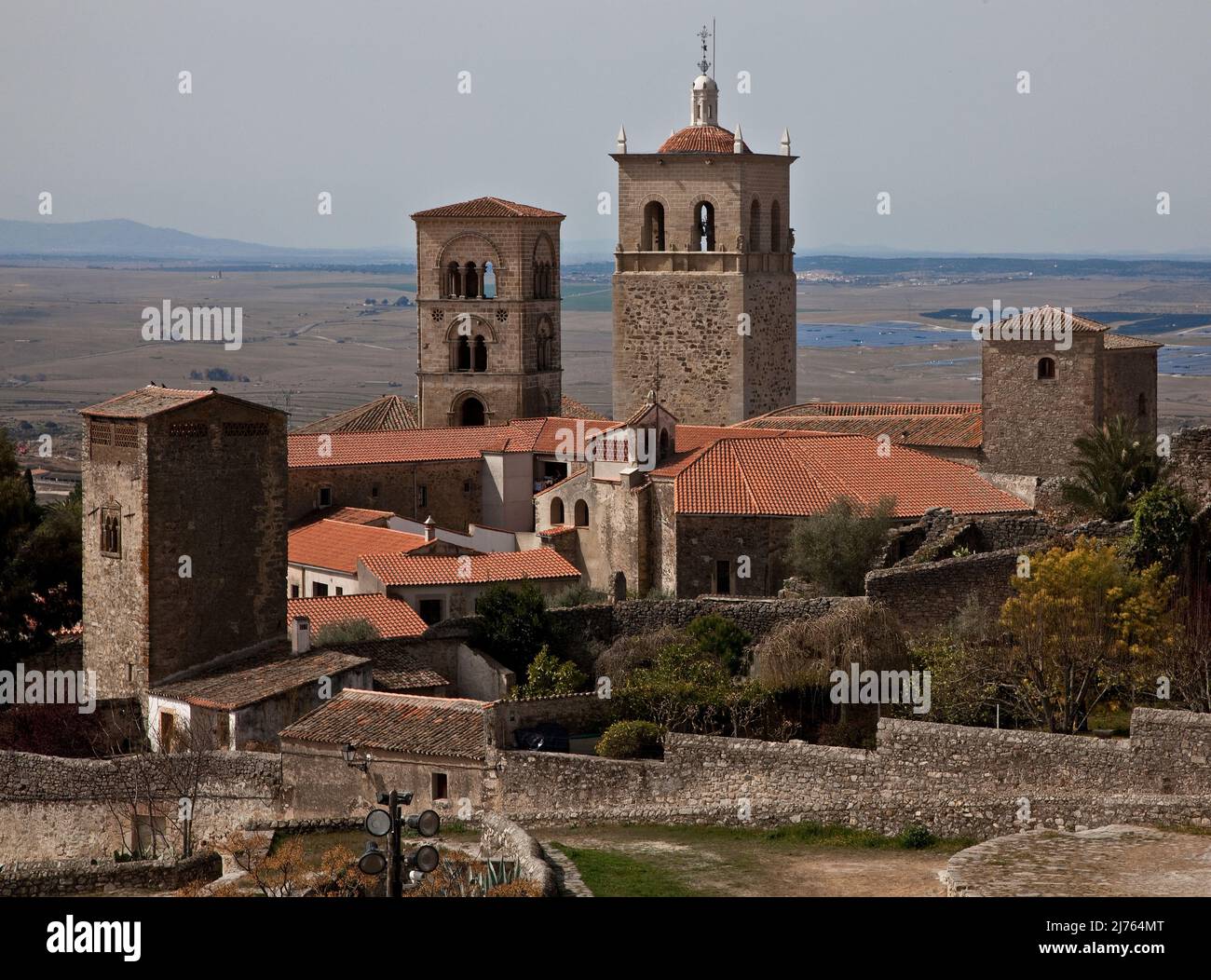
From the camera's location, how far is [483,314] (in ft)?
169

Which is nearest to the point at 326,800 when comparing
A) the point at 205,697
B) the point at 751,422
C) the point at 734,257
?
the point at 205,697

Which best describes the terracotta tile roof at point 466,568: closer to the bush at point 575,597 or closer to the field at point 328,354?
the bush at point 575,597

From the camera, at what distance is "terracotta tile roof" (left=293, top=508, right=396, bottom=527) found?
40438mm

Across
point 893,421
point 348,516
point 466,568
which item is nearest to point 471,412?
point 348,516

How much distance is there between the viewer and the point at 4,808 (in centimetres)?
2655

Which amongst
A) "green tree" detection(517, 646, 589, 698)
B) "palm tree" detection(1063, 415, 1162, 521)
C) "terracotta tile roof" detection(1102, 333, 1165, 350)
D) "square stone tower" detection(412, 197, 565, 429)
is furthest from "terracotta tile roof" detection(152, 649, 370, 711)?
"square stone tower" detection(412, 197, 565, 429)

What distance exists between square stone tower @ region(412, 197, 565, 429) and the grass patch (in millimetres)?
31820

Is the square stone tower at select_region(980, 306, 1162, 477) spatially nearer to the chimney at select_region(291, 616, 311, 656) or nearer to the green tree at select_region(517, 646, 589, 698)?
the green tree at select_region(517, 646, 589, 698)

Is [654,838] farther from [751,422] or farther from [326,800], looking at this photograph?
[751,422]

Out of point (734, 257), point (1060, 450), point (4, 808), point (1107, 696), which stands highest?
point (734, 257)

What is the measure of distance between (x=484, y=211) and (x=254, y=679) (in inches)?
959

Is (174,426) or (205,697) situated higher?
(174,426)

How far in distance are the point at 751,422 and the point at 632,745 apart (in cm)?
2071
